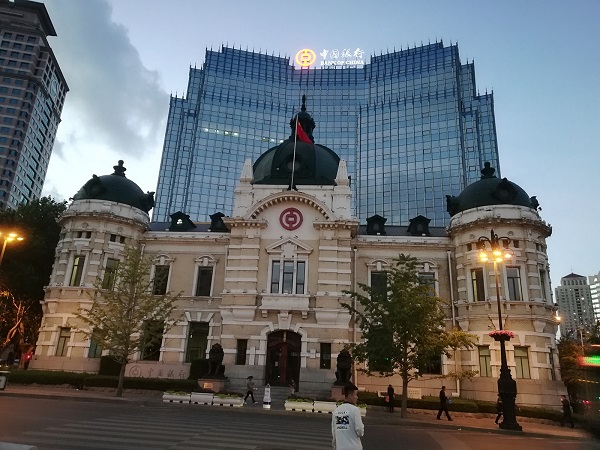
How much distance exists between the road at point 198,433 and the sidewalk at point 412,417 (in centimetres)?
77

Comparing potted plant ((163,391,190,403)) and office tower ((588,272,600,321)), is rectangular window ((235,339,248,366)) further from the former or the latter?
office tower ((588,272,600,321))

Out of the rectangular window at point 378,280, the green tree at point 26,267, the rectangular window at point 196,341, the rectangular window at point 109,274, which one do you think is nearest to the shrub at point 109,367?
the rectangular window at point 196,341

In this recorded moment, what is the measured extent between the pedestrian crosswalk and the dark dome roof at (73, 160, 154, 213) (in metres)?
23.5

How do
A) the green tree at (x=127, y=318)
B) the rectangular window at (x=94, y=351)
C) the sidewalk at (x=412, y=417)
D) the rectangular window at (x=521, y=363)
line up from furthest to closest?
1. the rectangular window at (x=94, y=351)
2. the rectangular window at (x=521, y=363)
3. the green tree at (x=127, y=318)
4. the sidewalk at (x=412, y=417)

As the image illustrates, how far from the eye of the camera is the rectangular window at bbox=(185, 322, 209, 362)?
34.6 m

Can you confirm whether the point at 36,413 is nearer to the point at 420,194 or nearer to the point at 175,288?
the point at 175,288

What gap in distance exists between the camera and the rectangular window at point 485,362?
30358 mm

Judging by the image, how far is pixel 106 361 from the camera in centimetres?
3244

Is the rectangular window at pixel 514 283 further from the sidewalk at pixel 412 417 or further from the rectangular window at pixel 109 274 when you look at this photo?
the rectangular window at pixel 109 274

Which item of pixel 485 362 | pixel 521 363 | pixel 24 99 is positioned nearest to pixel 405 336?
pixel 485 362

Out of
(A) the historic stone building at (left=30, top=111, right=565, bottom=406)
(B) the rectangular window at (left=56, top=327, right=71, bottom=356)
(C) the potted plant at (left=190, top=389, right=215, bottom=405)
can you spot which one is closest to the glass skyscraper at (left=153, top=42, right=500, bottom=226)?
(A) the historic stone building at (left=30, top=111, right=565, bottom=406)

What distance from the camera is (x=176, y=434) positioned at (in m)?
13.4

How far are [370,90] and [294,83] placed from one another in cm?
2190

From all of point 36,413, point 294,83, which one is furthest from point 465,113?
point 36,413
